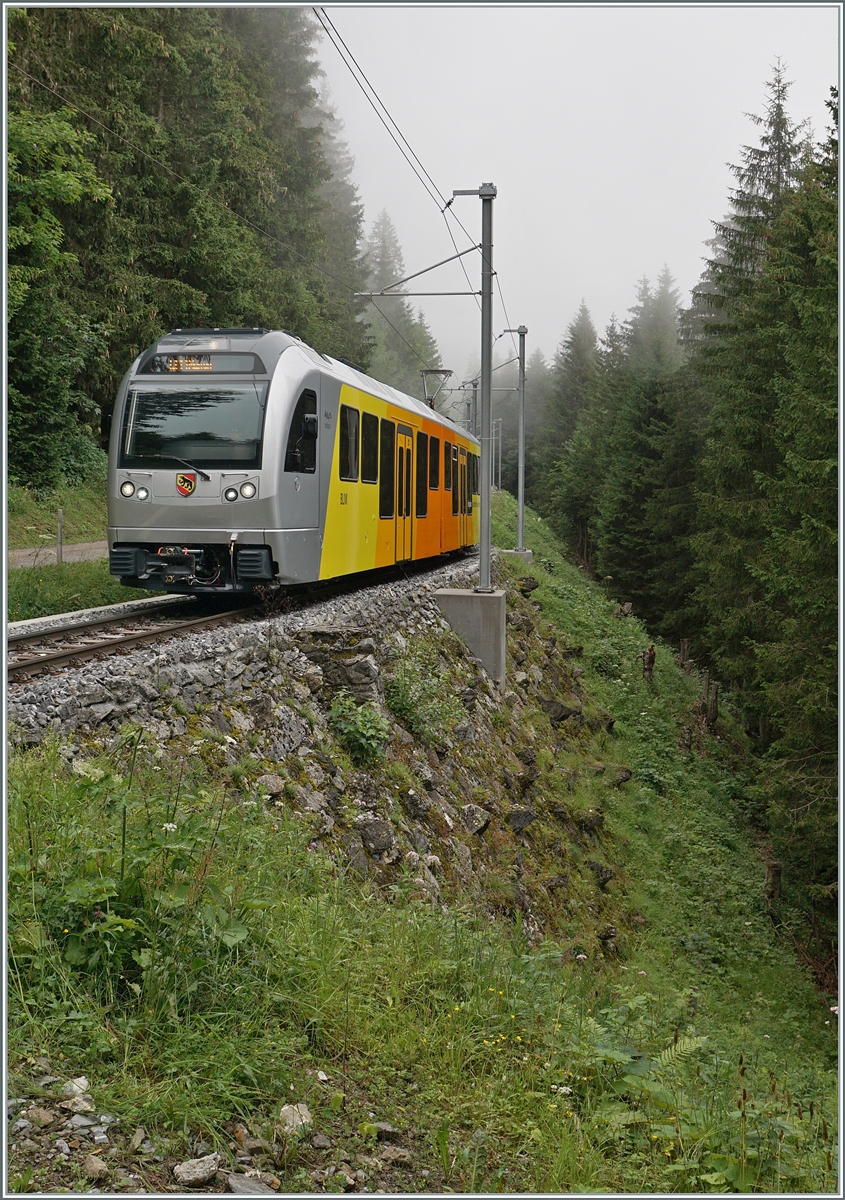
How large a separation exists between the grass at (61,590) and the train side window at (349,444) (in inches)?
135

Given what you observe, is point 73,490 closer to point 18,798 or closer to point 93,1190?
point 18,798

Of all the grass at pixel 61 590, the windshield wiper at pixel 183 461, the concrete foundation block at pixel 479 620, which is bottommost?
the concrete foundation block at pixel 479 620

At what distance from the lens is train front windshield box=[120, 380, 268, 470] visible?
10109 mm

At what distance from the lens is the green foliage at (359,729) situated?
26.9 feet

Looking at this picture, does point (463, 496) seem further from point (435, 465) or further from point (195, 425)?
point (195, 425)

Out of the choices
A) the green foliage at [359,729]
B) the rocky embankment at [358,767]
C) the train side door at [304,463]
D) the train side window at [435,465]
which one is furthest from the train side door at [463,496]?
the green foliage at [359,729]

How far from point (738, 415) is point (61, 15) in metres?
16.2

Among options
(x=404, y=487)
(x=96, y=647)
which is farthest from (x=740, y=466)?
(x=96, y=647)

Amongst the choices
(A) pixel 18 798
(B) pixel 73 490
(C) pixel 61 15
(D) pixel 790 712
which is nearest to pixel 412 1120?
(A) pixel 18 798

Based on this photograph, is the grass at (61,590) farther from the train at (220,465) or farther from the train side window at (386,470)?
the train side window at (386,470)

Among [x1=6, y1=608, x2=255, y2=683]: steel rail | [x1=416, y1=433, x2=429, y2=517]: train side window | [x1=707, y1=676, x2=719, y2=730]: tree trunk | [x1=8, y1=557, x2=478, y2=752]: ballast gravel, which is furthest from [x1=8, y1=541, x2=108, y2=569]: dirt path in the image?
[x1=707, y1=676, x2=719, y2=730]: tree trunk

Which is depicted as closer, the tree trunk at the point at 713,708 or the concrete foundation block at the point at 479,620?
the concrete foundation block at the point at 479,620

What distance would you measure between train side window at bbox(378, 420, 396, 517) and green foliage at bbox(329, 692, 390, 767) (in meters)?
6.05

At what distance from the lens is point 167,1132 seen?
3.02 m
